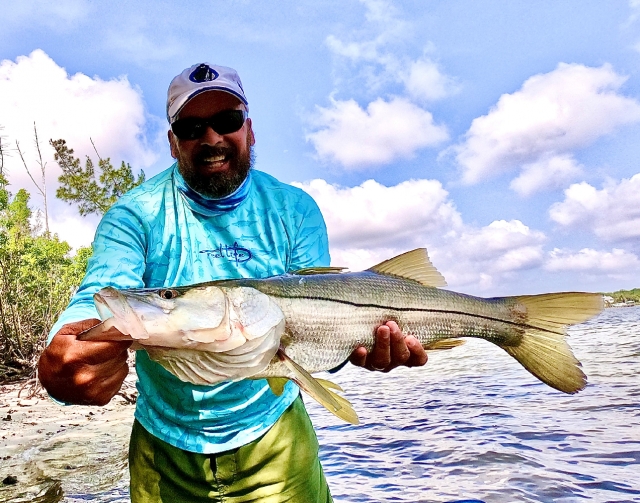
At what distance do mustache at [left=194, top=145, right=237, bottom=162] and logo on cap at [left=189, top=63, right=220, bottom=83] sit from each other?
0.40 metres

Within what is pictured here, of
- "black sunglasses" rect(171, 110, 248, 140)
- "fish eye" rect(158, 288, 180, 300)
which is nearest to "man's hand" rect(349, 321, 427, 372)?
"fish eye" rect(158, 288, 180, 300)

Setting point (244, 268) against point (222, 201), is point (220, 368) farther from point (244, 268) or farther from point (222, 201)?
point (222, 201)

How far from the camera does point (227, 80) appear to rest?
3318 mm

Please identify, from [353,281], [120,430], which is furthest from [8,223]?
[353,281]

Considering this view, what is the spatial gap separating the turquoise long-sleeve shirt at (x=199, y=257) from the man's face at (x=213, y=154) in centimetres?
6

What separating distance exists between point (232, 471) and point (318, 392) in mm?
954

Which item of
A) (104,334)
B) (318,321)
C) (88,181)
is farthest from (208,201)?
(88,181)

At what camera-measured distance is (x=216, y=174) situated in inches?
121

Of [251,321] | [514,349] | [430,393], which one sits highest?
[251,321]

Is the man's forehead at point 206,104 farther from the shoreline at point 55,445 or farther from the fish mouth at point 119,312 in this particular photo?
the shoreline at point 55,445

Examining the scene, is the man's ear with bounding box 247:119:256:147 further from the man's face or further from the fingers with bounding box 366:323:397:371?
the fingers with bounding box 366:323:397:371

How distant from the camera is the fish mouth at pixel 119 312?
1819 mm

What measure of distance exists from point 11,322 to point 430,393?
8.04 meters

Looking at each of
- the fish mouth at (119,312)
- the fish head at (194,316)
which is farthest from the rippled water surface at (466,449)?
the fish mouth at (119,312)
